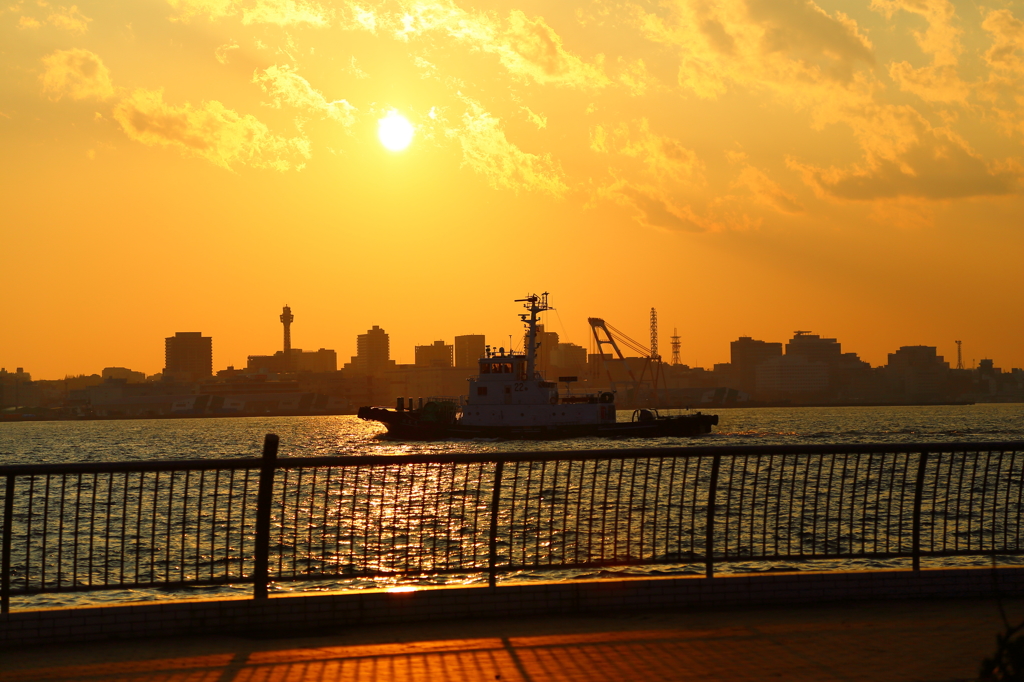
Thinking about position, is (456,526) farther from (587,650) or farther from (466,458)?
(587,650)

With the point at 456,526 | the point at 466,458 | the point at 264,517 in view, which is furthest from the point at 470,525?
the point at 264,517

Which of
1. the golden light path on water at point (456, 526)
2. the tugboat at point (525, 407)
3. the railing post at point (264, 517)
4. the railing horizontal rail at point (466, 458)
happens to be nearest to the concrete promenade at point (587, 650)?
the railing post at point (264, 517)

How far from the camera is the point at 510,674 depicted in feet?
20.1

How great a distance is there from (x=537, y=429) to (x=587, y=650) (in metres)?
67.8

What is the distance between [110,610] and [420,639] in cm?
229

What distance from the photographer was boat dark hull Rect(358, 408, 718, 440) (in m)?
75.5

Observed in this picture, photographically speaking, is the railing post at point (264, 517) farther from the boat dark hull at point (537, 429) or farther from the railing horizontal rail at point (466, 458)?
the boat dark hull at point (537, 429)

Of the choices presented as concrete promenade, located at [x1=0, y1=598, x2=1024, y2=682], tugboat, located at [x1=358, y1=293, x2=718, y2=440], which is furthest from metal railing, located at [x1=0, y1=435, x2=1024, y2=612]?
tugboat, located at [x1=358, y1=293, x2=718, y2=440]

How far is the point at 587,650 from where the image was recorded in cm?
673

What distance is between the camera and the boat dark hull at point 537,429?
75.5 meters

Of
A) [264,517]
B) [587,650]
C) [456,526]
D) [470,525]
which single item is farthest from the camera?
[456,526]

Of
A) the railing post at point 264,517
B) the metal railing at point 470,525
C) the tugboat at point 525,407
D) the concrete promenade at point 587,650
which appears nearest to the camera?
the concrete promenade at point 587,650

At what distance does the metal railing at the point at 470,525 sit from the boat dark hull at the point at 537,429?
113ft

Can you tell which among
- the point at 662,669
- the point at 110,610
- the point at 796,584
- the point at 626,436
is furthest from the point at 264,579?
the point at 626,436
